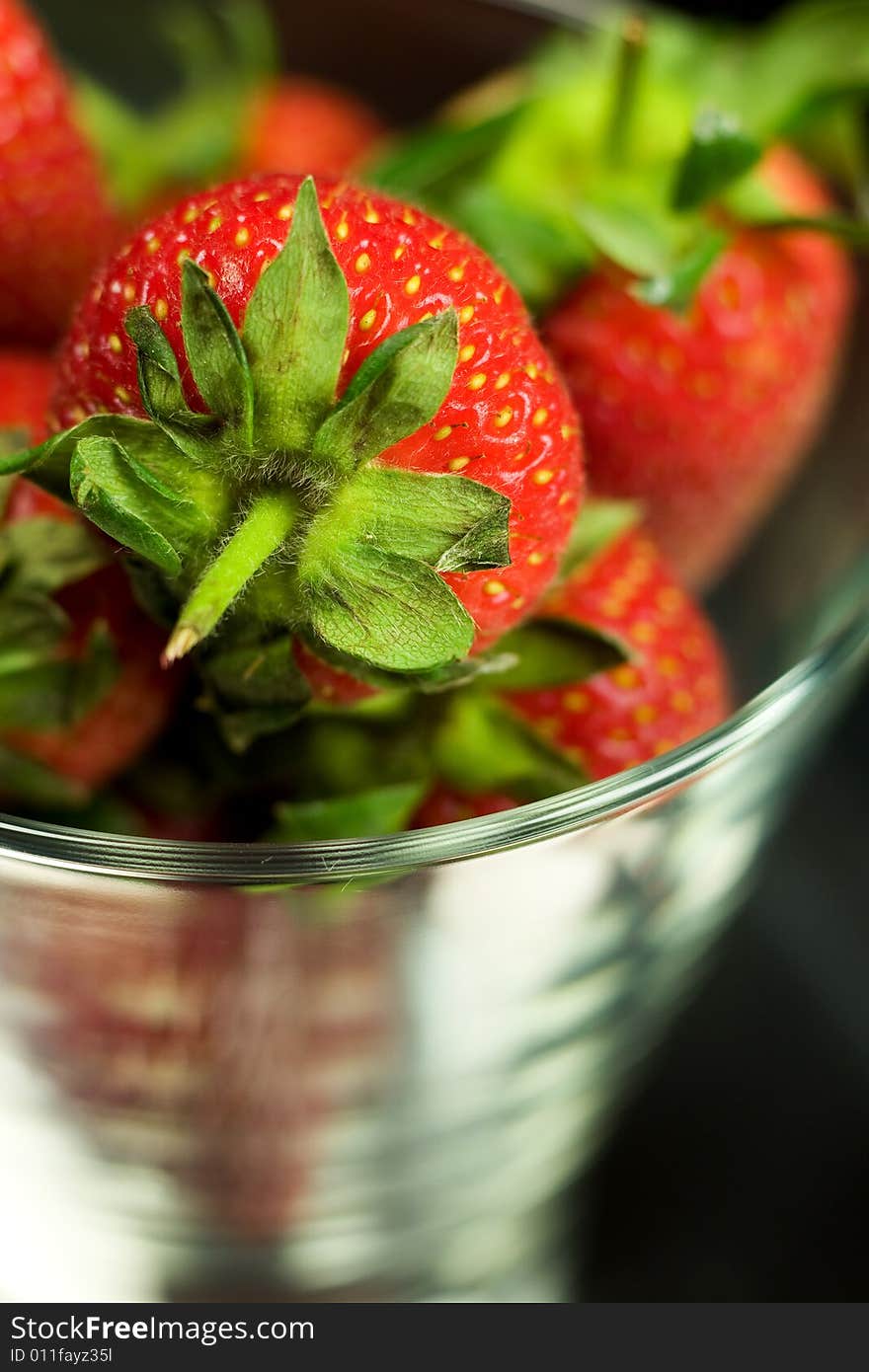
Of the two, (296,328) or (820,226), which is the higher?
(820,226)

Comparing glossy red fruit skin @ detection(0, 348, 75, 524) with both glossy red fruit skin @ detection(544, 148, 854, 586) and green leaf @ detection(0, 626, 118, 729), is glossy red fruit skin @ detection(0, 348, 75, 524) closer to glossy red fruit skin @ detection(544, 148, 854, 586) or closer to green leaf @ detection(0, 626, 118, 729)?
green leaf @ detection(0, 626, 118, 729)

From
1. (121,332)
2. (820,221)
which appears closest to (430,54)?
(820,221)

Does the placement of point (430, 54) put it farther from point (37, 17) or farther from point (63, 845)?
point (63, 845)

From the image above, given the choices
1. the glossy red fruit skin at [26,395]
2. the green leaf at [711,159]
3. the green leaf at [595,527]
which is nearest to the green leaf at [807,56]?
the green leaf at [711,159]

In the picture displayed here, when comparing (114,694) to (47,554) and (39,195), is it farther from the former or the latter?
(39,195)

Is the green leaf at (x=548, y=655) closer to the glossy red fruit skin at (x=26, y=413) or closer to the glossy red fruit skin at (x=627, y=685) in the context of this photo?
the glossy red fruit skin at (x=627, y=685)

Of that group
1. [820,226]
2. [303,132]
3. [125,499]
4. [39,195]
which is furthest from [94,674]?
[303,132]

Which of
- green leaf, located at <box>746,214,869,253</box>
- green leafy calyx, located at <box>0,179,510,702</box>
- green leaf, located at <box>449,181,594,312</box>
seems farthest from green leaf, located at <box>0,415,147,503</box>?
green leaf, located at <box>746,214,869,253</box>
